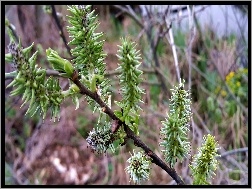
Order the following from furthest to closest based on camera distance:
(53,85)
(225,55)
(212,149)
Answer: (225,55), (212,149), (53,85)

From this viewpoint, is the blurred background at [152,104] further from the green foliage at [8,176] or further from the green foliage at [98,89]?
the green foliage at [98,89]

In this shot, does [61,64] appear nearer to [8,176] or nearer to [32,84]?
[32,84]

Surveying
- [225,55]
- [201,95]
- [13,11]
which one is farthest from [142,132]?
[13,11]

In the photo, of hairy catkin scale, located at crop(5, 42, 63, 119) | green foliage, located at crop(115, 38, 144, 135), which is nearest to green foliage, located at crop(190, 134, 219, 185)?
green foliage, located at crop(115, 38, 144, 135)

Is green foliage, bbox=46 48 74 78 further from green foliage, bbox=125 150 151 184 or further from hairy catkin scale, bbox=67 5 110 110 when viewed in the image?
green foliage, bbox=125 150 151 184

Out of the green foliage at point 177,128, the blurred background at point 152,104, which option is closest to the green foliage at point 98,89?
the green foliage at point 177,128

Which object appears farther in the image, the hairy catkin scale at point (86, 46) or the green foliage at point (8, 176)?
the green foliage at point (8, 176)

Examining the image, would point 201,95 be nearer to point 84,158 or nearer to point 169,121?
point 84,158
